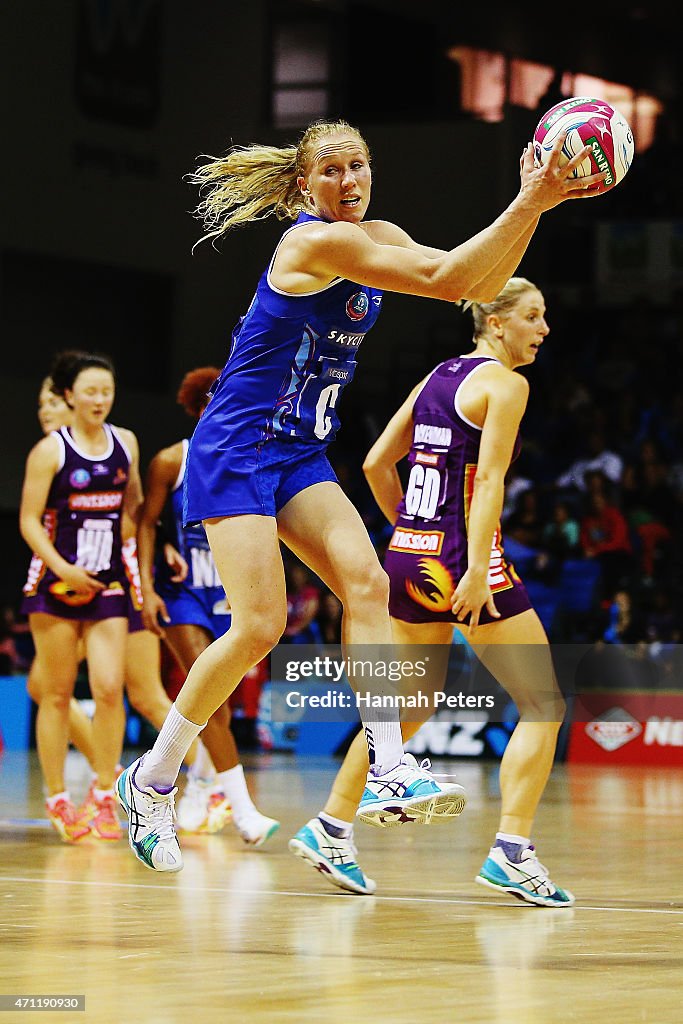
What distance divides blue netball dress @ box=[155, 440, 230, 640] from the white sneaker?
769mm

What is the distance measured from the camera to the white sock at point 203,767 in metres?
7.76

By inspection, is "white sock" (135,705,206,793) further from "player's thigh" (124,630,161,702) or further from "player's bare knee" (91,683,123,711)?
"player's thigh" (124,630,161,702)

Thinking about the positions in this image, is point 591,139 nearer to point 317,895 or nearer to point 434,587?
point 434,587

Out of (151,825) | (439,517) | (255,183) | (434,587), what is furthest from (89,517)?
(151,825)

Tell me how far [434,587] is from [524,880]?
3.17 feet

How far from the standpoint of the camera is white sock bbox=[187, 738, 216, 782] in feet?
25.5

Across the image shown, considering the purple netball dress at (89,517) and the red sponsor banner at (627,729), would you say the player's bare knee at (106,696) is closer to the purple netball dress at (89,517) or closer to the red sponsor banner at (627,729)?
the purple netball dress at (89,517)

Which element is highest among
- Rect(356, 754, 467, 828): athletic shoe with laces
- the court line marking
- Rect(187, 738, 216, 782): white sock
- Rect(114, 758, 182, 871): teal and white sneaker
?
Rect(356, 754, 467, 828): athletic shoe with laces

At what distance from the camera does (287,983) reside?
3875mm

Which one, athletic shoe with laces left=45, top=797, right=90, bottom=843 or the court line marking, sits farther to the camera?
athletic shoe with laces left=45, top=797, right=90, bottom=843

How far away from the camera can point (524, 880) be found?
209 inches

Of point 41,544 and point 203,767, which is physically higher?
point 41,544

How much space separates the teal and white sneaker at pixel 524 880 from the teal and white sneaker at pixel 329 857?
0.45 meters

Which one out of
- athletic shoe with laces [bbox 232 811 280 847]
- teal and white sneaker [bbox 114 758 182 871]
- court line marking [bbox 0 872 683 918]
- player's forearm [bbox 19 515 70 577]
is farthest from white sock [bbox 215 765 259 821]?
teal and white sneaker [bbox 114 758 182 871]
